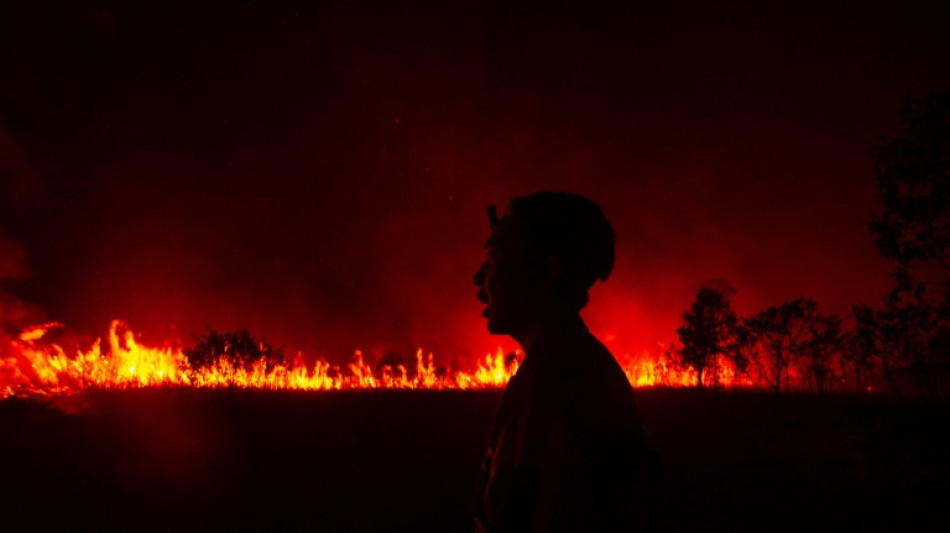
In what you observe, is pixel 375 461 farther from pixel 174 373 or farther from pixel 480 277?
pixel 480 277

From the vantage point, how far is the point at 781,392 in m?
19.1

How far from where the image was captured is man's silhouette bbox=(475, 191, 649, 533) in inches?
56.6

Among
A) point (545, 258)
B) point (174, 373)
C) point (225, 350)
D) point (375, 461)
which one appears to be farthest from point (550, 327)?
point (174, 373)

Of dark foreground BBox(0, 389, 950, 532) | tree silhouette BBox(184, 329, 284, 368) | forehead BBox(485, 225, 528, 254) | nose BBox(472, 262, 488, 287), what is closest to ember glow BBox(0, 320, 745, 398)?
tree silhouette BBox(184, 329, 284, 368)

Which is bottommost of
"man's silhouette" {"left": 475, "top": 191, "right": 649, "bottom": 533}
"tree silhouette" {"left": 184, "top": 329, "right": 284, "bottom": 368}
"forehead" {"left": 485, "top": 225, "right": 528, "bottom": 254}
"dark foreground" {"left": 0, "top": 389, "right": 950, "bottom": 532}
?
"dark foreground" {"left": 0, "top": 389, "right": 950, "bottom": 532}

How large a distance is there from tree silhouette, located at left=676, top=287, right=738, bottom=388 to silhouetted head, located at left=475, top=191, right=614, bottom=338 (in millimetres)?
20680

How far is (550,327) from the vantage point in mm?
1746

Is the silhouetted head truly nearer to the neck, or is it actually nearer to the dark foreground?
the neck

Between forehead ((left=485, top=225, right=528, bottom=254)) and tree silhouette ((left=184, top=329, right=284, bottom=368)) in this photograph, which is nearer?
forehead ((left=485, top=225, right=528, bottom=254))

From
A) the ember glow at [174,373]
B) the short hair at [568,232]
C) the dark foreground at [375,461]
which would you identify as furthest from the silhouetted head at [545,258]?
the ember glow at [174,373]

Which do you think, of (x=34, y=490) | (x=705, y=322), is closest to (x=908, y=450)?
(x=705, y=322)

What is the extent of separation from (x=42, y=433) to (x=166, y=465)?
3090 mm

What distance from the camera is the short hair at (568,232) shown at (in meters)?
1.76

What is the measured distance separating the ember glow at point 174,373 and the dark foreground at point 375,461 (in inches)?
73.8
